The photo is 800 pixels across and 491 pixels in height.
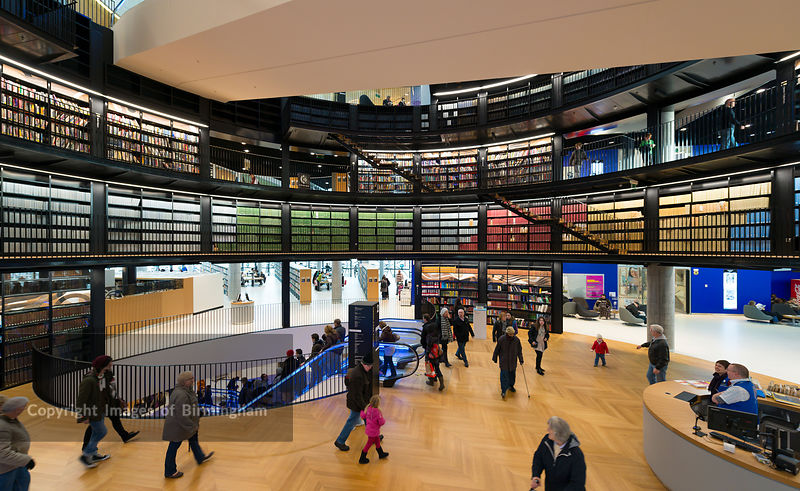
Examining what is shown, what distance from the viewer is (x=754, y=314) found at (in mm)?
11906

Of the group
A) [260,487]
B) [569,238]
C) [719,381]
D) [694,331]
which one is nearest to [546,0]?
[719,381]

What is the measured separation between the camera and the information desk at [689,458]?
108 inches

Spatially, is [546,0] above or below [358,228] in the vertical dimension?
above

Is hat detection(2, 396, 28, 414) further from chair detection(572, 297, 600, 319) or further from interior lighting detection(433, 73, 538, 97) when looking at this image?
chair detection(572, 297, 600, 319)

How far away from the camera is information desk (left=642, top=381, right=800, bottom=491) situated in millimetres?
2746

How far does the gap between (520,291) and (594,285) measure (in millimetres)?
4796

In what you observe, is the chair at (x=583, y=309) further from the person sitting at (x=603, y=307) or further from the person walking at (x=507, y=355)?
the person walking at (x=507, y=355)

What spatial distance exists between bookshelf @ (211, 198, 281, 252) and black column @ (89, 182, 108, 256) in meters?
2.71

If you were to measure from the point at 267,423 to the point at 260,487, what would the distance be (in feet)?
4.60

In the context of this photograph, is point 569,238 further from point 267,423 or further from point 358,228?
point 267,423

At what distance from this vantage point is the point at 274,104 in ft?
36.7

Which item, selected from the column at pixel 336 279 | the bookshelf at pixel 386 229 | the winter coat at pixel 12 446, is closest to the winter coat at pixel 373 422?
the winter coat at pixel 12 446

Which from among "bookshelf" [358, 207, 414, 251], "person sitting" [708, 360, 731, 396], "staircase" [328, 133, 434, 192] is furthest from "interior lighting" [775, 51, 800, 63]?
"bookshelf" [358, 207, 414, 251]

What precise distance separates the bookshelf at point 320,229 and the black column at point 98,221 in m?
5.10
